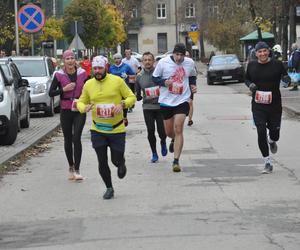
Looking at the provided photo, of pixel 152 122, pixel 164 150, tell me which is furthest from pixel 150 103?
pixel 164 150

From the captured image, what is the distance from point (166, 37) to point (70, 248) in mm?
97644

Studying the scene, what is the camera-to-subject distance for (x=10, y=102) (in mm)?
15805

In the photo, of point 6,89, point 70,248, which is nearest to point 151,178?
point 70,248

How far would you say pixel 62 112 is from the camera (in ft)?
37.3

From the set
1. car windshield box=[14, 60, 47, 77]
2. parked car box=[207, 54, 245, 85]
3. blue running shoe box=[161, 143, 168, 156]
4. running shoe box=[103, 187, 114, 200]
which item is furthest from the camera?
parked car box=[207, 54, 245, 85]

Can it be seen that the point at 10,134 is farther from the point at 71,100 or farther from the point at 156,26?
the point at 156,26

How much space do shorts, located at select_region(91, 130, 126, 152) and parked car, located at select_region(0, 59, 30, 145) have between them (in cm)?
600

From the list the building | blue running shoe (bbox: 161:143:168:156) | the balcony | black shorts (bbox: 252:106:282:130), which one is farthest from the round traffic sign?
the balcony

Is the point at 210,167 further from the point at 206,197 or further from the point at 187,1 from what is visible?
the point at 187,1

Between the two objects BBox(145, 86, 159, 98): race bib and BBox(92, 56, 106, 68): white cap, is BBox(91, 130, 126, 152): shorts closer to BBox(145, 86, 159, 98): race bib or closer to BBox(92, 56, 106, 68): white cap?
BBox(92, 56, 106, 68): white cap

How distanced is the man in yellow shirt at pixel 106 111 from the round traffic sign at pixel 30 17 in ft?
38.4

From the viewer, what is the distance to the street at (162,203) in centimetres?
734

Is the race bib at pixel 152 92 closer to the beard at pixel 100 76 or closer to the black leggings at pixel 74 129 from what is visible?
the black leggings at pixel 74 129

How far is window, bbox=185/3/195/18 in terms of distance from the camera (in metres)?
99.3
